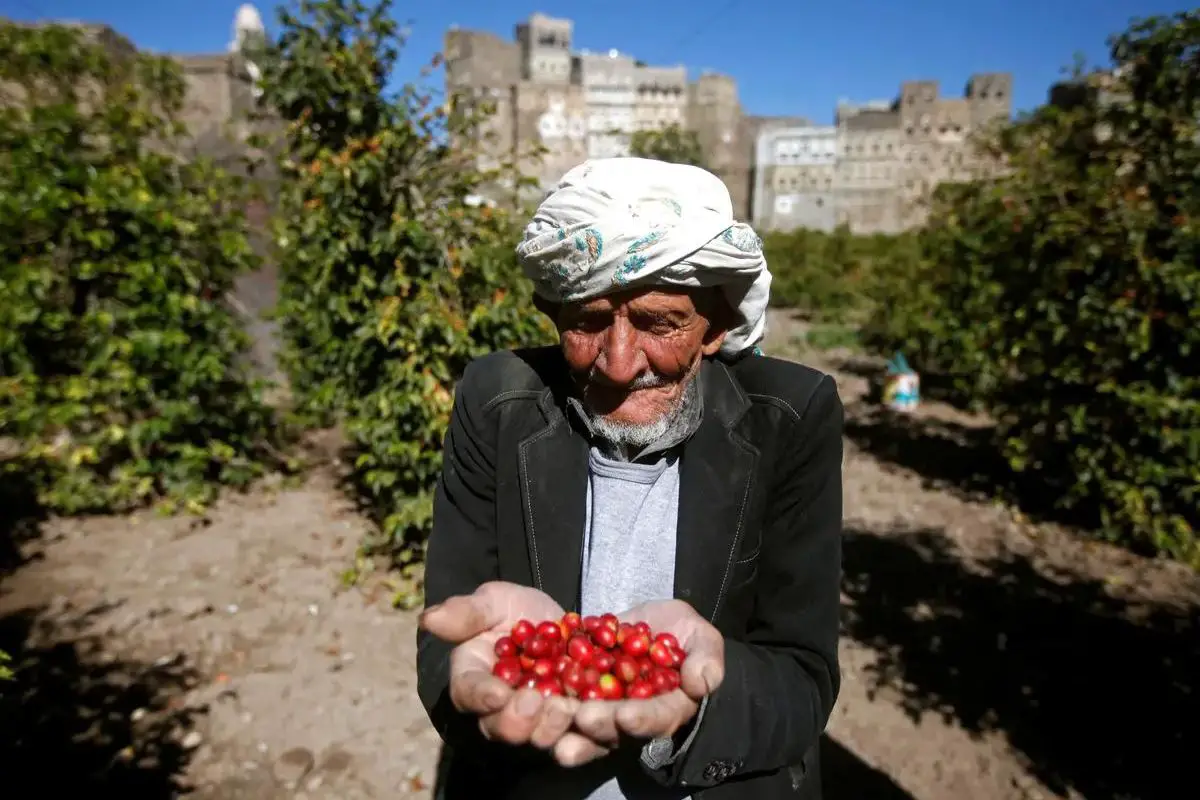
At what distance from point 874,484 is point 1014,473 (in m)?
1.56

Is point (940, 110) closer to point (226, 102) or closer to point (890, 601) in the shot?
point (226, 102)

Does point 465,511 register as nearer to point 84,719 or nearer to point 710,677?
point 710,677

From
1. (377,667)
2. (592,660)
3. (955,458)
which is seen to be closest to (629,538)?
(592,660)

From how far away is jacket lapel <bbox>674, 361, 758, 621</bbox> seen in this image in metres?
1.61

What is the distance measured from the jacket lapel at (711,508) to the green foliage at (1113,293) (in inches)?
219

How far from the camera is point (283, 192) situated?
18.5ft

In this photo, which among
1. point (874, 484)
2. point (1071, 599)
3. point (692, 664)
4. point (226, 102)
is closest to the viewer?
point (692, 664)

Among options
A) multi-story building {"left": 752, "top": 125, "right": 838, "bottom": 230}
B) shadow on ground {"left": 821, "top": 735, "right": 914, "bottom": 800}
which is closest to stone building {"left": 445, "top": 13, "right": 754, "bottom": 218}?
multi-story building {"left": 752, "top": 125, "right": 838, "bottom": 230}

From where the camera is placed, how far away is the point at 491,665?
4.78 ft

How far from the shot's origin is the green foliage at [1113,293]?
5477 millimetres

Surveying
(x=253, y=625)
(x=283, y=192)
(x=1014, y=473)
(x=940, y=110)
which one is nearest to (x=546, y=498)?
(x=253, y=625)

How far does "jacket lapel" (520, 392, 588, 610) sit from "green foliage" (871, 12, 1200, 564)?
581cm

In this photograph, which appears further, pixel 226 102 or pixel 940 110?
pixel 940 110

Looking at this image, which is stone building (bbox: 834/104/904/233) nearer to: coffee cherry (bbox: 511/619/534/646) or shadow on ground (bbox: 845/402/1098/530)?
shadow on ground (bbox: 845/402/1098/530)
